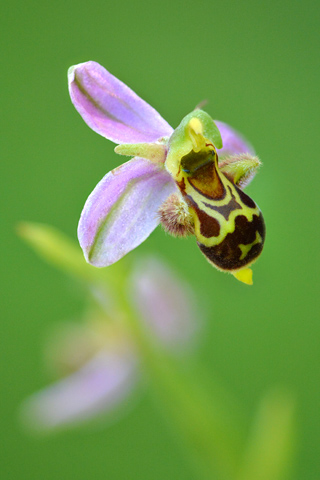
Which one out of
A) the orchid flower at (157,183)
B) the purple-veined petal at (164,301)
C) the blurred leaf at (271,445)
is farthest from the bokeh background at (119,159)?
the orchid flower at (157,183)

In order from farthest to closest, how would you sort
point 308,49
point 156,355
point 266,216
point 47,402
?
point 308,49, point 47,402, point 156,355, point 266,216

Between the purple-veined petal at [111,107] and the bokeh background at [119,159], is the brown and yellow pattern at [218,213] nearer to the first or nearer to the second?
the purple-veined petal at [111,107]

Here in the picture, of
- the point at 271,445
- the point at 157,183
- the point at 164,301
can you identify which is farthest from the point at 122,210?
the point at 164,301

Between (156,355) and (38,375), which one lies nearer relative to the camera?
(156,355)

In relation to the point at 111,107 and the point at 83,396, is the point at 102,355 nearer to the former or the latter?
the point at 83,396

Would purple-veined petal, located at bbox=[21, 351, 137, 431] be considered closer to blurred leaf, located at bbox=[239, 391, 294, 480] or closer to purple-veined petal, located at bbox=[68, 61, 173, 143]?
blurred leaf, located at bbox=[239, 391, 294, 480]

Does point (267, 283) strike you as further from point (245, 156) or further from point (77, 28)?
point (77, 28)

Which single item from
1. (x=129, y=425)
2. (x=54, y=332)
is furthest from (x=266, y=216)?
(x=129, y=425)
